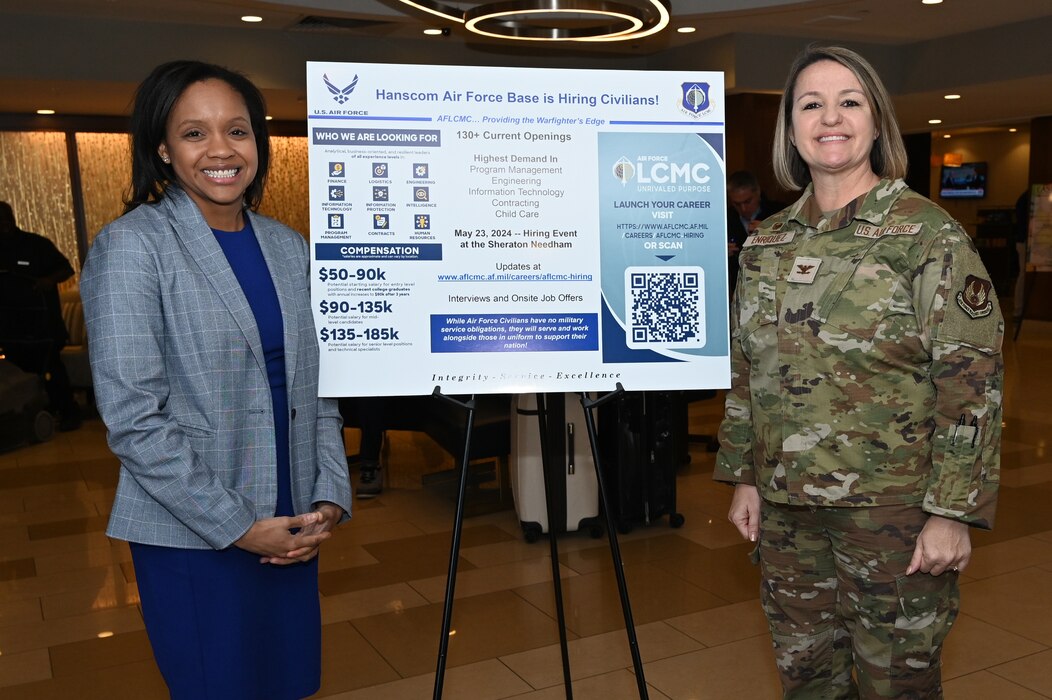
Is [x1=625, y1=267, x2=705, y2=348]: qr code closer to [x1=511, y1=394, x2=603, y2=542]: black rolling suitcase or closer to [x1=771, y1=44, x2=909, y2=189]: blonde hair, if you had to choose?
[x1=771, y1=44, x2=909, y2=189]: blonde hair

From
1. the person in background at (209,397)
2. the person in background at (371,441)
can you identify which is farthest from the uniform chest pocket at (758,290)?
the person in background at (371,441)

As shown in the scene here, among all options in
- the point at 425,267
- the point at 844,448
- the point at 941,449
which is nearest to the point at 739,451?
the point at 844,448

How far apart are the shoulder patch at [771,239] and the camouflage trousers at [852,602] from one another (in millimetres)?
619

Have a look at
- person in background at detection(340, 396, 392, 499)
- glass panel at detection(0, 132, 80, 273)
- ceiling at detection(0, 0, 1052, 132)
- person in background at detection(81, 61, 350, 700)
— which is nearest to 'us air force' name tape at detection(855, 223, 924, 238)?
person in background at detection(81, 61, 350, 700)

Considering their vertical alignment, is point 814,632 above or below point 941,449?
below

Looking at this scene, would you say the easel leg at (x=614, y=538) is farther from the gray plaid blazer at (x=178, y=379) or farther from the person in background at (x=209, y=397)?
the gray plaid blazer at (x=178, y=379)

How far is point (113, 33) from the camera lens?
9438 mm

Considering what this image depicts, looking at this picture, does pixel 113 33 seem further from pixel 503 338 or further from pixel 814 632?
pixel 814 632

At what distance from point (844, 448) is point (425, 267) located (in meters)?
1.05

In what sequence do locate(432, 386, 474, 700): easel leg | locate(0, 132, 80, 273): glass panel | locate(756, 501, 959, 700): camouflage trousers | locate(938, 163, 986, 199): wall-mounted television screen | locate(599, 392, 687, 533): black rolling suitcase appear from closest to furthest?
1. locate(756, 501, 959, 700): camouflage trousers
2. locate(432, 386, 474, 700): easel leg
3. locate(599, 392, 687, 533): black rolling suitcase
4. locate(0, 132, 80, 273): glass panel
5. locate(938, 163, 986, 199): wall-mounted television screen

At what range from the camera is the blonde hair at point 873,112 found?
212cm

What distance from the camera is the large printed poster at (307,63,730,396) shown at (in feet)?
7.51

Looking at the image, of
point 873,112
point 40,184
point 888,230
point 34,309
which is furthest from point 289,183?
point 888,230

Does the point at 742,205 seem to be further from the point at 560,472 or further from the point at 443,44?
the point at 443,44
